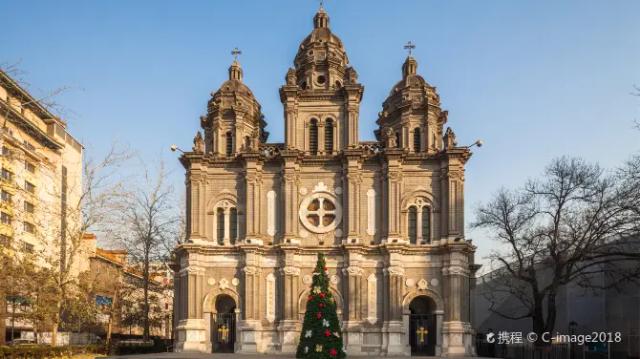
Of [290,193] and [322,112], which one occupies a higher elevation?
[322,112]

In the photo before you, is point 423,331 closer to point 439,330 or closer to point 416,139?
point 439,330

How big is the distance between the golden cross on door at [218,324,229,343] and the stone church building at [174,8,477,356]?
0.06m

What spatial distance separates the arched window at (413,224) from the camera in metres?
39.4

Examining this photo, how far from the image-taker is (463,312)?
3762 cm

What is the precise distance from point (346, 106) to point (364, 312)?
12.0 metres

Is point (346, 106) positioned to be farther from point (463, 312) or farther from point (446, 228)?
point (463, 312)

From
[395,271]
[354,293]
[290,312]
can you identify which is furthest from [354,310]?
[290,312]

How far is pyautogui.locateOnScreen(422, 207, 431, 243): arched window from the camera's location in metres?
39.2

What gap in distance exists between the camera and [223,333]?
38.8 m

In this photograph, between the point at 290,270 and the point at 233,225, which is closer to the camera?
the point at 290,270

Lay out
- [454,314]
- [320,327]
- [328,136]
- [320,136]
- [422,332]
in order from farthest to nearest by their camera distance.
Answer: [328,136] → [320,136] → [422,332] → [454,314] → [320,327]

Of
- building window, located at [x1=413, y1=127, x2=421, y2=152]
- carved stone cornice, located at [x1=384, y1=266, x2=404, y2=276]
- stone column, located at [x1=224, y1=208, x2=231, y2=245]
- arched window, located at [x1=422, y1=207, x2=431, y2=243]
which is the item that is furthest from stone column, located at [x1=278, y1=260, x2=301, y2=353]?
building window, located at [x1=413, y1=127, x2=421, y2=152]

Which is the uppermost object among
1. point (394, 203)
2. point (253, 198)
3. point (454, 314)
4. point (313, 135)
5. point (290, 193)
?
point (313, 135)

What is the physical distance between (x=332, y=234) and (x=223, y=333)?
27.5 ft
